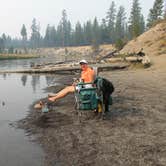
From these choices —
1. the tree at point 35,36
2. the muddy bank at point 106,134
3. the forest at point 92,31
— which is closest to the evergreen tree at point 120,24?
the forest at point 92,31

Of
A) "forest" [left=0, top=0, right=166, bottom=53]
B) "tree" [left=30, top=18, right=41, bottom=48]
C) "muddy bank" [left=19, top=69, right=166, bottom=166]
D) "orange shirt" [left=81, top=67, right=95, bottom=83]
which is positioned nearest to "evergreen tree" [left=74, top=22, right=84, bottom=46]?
"forest" [left=0, top=0, right=166, bottom=53]

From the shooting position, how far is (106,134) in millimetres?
8133

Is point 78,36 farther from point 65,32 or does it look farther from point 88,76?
point 88,76

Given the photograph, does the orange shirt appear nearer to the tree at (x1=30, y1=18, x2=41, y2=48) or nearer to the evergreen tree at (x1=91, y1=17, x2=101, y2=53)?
the evergreen tree at (x1=91, y1=17, x2=101, y2=53)

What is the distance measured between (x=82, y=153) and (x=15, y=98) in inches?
410

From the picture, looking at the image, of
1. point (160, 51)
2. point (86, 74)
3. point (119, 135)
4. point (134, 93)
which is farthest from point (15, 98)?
point (160, 51)

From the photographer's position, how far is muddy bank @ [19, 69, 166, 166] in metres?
6.50

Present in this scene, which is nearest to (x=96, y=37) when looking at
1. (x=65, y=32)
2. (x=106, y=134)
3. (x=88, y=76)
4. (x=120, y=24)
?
(x=120, y=24)

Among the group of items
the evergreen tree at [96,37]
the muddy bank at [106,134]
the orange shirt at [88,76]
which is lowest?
the muddy bank at [106,134]

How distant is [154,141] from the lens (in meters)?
7.32

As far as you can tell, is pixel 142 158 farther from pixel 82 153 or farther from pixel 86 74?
pixel 86 74

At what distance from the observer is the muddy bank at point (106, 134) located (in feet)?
21.3

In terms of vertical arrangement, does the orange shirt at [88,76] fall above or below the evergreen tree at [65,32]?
below

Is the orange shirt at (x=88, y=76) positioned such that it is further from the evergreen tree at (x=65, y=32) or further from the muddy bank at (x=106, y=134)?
the evergreen tree at (x=65, y=32)
